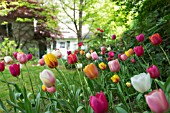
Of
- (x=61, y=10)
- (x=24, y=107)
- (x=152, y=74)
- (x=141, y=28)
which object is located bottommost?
(x=24, y=107)

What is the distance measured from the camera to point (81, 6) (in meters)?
8.37

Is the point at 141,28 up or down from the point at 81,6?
down

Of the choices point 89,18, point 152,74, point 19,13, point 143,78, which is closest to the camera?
point 143,78

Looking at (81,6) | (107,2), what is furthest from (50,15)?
(107,2)

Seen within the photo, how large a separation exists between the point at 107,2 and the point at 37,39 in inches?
270

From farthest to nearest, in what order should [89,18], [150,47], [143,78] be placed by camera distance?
[89,18]
[150,47]
[143,78]

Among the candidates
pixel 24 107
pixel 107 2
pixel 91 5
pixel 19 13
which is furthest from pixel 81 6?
pixel 24 107

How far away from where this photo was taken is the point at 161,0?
2.68 meters

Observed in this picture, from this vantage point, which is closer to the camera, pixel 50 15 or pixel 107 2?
pixel 107 2

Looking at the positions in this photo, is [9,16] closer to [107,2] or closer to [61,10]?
[61,10]

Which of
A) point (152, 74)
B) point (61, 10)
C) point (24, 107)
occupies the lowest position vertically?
point (24, 107)

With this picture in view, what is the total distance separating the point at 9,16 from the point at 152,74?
13.3 m

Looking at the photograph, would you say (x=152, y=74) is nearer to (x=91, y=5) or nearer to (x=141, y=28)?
(x=141, y=28)

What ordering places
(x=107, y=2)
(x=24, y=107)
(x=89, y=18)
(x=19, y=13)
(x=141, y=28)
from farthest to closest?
1. (x=19, y=13)
2. (x=89, y=18)
3. (x=107, y=2)
4. (x=141, y=28)
5. (x=24, y=107)
